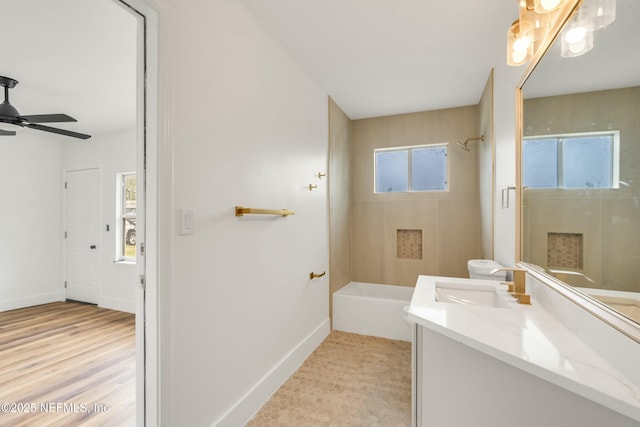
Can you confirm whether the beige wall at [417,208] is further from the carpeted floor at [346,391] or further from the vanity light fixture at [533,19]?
the vanity light fixture at [533,19]

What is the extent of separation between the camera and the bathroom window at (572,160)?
875mm

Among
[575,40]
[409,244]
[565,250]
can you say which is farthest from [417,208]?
[575,40]

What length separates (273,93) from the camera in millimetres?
2041

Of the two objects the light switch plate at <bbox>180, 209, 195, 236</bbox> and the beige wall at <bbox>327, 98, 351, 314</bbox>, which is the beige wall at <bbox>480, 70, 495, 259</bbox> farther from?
the light switch plate at <bbox>180, 209, 195, 236</bbox>

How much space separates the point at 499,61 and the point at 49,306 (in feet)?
20.1

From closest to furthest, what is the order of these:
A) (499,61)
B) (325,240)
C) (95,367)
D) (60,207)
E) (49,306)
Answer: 1. (499,61)
2. (95,367)
3. (325,240)
4. (49,306)
5. (60,207)

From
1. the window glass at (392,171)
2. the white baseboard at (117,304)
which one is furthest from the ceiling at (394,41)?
the white baseboard at (117,304)

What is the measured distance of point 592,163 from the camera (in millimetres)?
955

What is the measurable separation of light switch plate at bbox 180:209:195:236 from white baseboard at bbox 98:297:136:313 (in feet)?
11.1

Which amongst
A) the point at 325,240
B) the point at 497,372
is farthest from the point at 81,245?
the point at 497,372

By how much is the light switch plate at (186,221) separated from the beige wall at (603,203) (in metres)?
1.54

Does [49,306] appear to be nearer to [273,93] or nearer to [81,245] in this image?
[81,245]

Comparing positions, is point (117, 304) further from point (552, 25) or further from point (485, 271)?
point (552, 25)

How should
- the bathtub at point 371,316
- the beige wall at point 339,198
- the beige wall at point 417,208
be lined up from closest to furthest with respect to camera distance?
the bathtub at point 371,316
the beige wall at point 339,198
the beige wall at point 417,208
